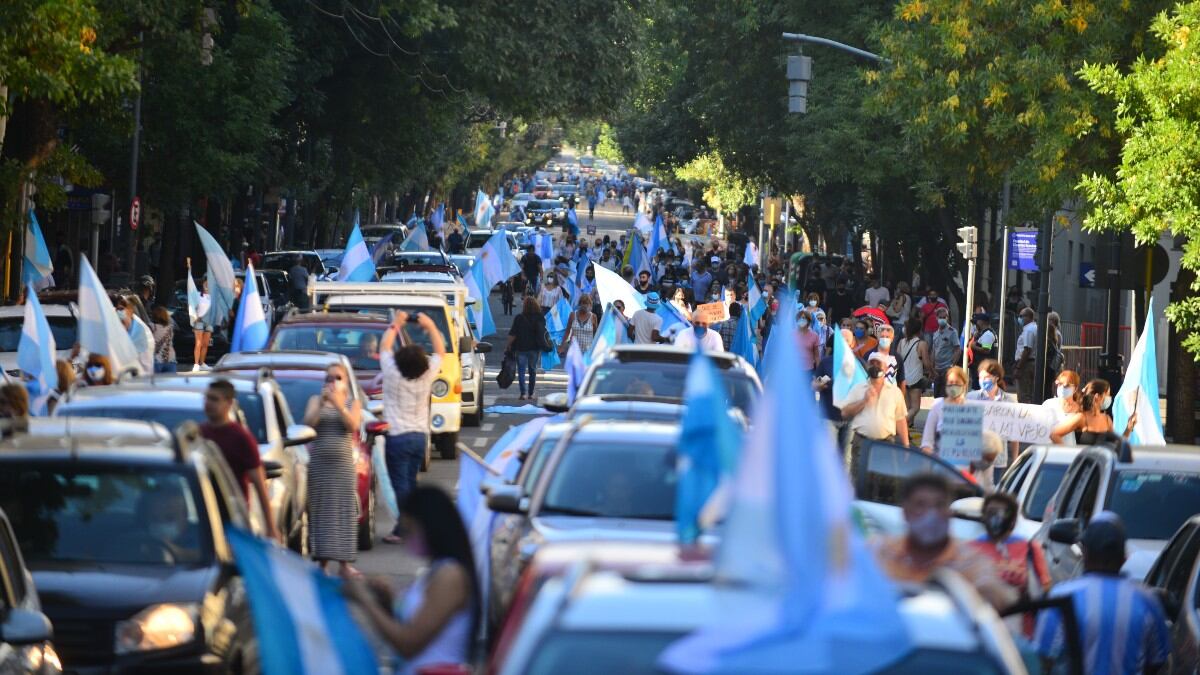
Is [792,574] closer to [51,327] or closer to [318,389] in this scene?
[318,389]

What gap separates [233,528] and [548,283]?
28262 mm

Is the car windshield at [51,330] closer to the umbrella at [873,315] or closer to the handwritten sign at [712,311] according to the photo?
the handwritten sign at [712,311]

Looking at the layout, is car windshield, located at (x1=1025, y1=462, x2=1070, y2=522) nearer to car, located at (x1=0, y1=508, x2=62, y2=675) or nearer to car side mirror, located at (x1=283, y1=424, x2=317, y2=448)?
car side mirror, located at (x1=283, y1=424, x2=317, y2=448)

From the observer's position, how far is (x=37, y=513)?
32.0 ft

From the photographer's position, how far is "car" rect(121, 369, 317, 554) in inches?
527

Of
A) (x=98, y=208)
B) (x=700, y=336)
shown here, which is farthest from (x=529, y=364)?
(x=98, y=208)

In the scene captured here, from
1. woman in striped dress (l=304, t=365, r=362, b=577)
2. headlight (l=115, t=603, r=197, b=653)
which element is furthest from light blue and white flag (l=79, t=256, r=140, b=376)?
headlight (l=115, t=603, r=197, b=653)

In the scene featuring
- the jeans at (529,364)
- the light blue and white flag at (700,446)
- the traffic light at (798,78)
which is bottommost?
the jeans at (529,364)

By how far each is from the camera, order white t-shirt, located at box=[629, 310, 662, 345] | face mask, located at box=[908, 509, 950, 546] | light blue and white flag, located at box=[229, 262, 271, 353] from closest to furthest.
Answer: face mask, located at box=[908, 509, 950, 546] → light blue and white flag, located at box=[229, 262, 271, 353] → white t-shirt, located at box=[629, 310, 662, 345]

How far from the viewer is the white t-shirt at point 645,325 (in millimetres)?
24859

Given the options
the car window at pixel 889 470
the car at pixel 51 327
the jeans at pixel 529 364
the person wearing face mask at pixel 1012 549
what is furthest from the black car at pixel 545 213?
the person wearing face mask at pixel 1012 549

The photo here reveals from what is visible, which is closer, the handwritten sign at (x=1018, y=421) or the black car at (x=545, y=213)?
the handwritten sign at (x=1018, y=421)

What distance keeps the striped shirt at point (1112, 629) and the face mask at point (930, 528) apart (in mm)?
655

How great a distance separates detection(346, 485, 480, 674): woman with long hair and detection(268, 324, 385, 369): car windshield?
13486 millimetres
